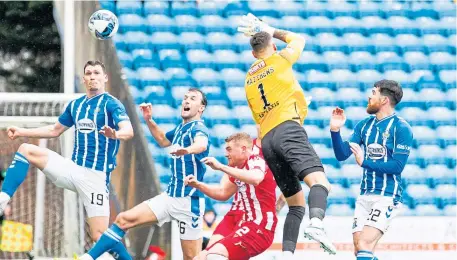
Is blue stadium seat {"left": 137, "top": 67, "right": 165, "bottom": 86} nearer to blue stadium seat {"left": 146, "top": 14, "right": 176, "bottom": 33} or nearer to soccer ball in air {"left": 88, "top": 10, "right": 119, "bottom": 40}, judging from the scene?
blue stadium seat {"left": 146, "top": 14, "right": 176, "bottom": 33}

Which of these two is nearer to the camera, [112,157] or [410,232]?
[112,157]

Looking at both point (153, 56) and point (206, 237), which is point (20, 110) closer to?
point (206, 237)

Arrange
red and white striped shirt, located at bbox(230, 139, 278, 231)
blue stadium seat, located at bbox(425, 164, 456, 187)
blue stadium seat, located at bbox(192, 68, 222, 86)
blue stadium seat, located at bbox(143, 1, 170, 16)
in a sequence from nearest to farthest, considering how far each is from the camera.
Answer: red and white striped shirt, located at bbox(230, 139, 278, 231) → blue stadium seat, located at bbox(425, 164, 456, 187) → blue stadium seat, located at bbox(192, 68, 222, 86) → blue stadium seat, located at bbox(143, 1, 170, 16)

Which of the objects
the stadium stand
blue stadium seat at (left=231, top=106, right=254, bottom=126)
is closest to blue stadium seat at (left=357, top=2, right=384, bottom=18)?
the stadium stand

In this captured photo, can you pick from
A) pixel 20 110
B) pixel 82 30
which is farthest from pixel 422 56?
pixel 20 110

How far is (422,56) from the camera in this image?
14820 mm

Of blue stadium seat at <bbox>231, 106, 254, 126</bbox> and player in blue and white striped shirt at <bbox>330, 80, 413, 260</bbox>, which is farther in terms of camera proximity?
blue stadium seat at <bbox>231, 106, 254, 126</bbox>

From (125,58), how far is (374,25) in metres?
3.51

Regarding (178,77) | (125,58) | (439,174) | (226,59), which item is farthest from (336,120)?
(125,58)

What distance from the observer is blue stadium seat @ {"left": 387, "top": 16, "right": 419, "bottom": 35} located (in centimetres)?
1508

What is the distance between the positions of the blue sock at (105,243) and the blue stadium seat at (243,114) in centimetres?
523

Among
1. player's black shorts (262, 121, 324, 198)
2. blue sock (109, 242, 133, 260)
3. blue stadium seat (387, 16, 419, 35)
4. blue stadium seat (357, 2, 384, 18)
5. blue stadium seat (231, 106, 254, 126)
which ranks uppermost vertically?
blue stadium seat (357, 2, 384, 18)

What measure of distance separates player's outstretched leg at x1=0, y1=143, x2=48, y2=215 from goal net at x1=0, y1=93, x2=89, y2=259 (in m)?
1.28

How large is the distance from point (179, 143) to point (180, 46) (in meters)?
5.59
